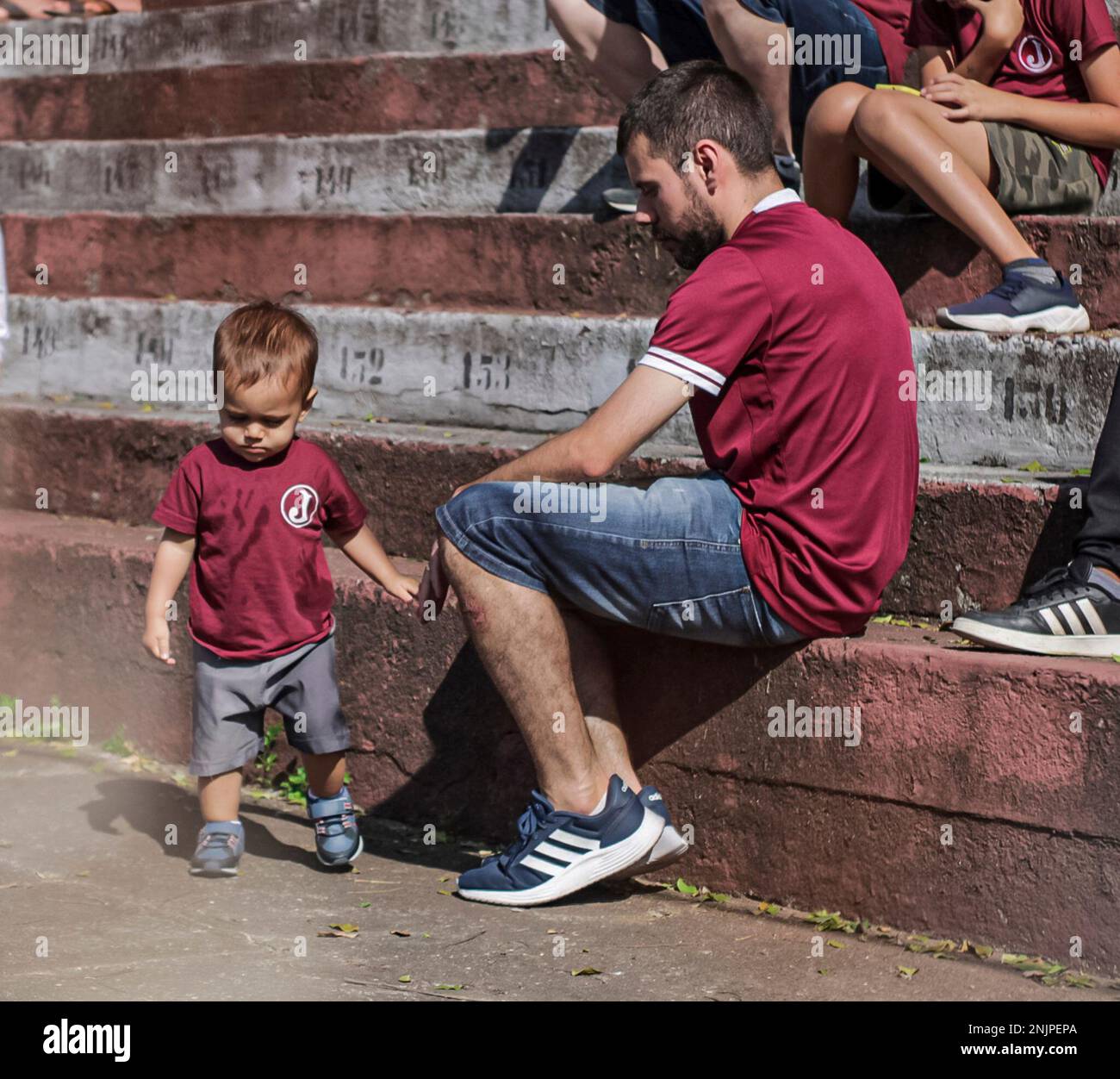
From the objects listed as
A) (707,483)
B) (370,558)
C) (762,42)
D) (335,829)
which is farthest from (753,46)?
(335,829)

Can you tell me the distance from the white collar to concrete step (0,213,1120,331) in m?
1.07

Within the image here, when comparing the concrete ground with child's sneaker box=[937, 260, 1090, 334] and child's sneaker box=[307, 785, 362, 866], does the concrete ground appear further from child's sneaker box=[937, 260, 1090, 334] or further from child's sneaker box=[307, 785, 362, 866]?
child's sneaker box=[937, 260, 1090, 334]

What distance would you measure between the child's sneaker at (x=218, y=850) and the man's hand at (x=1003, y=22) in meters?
2.86

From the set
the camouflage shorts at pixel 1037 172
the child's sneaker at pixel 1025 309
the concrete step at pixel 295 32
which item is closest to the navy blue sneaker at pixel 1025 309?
the child's sneaker at pixel 1025 309

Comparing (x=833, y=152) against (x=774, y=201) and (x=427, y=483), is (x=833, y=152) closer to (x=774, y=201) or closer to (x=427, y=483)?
(x=774, y=201)

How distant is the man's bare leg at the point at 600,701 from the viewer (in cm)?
352

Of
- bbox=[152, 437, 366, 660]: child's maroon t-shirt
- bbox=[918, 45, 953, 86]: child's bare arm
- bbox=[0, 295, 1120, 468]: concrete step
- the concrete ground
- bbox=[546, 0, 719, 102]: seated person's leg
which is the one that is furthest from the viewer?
bbox=[546, 0, 719, 102]: seated person's leg

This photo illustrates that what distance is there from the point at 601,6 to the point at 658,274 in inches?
40.9

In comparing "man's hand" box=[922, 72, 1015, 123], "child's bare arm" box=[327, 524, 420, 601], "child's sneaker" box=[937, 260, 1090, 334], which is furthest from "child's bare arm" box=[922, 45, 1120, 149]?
"child's bare arm" box=[327, 524, 420, 601]

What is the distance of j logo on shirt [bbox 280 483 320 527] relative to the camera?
3.67m

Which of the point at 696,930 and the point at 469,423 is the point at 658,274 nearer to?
the point at 469,423

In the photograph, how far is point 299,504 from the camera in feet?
12.1

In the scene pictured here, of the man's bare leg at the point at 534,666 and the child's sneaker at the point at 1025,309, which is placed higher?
the child's sneaker at the point at 1025,309

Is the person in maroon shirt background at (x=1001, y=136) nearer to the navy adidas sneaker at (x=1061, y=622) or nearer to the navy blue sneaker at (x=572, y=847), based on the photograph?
the navy adidas sneaker at (x=1061, y=622)
